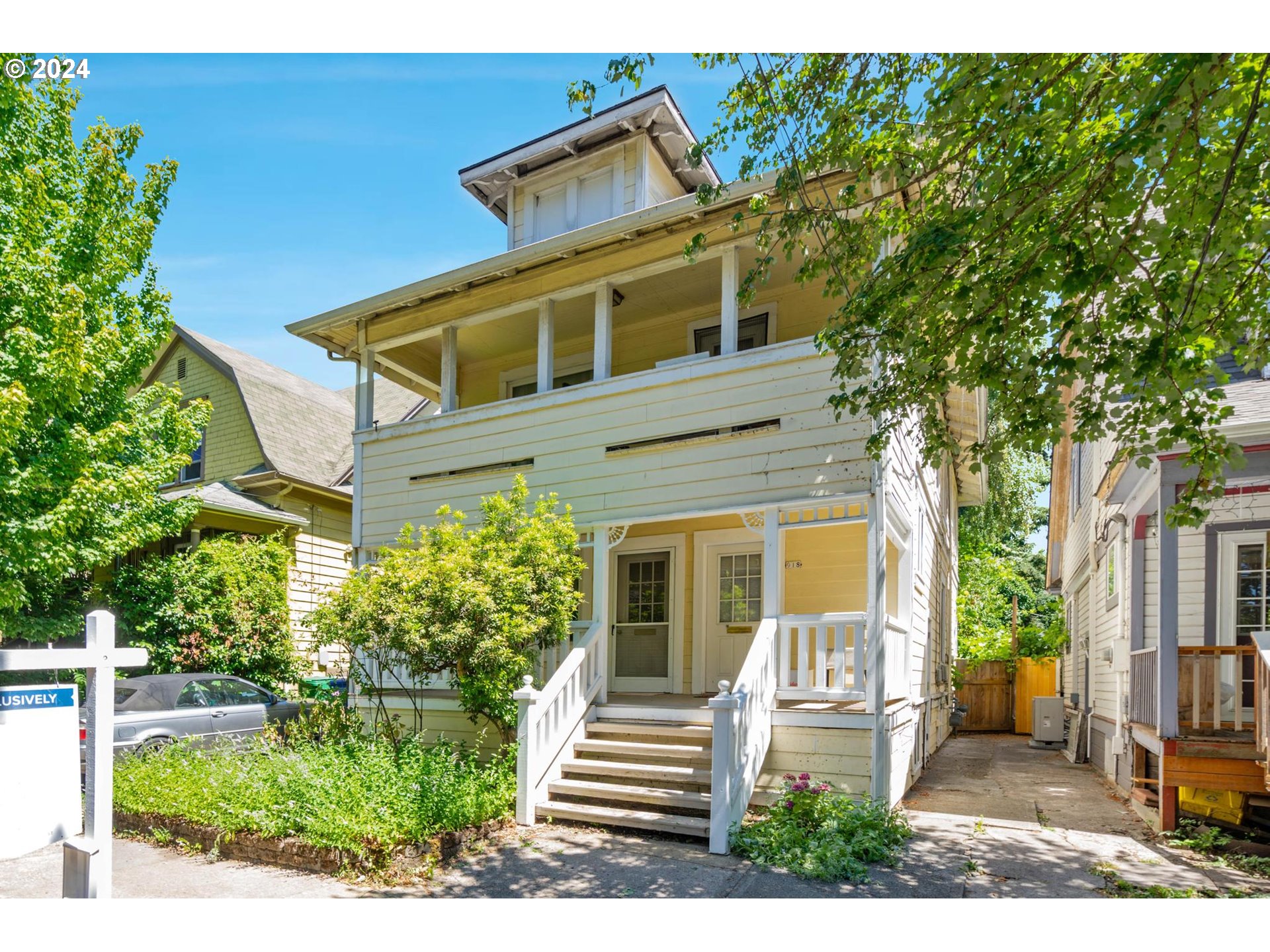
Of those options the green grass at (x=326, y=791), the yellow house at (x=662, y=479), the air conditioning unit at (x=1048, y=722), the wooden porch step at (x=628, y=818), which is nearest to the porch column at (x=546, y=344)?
the yellow house at (x=662, y=479)

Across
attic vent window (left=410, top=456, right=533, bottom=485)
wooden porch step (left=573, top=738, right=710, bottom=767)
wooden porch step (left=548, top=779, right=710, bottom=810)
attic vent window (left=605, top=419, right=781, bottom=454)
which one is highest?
attic vent window (left=605, top=419, right=781, bottom=454)

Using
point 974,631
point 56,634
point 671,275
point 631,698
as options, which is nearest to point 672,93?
point 671,275

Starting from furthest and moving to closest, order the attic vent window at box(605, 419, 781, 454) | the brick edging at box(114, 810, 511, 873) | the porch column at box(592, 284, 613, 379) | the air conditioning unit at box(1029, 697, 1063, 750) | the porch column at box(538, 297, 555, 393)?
the air conditioning unit at box(1029, 697, 1063, 750) → the porch column at box(538, 297, 555, 393) → the porch column at box(592, 284, 613, 379) → the attic vent window at box(605, 419, 781, 454) → the brick edging at box(114, 810, 511, 873)

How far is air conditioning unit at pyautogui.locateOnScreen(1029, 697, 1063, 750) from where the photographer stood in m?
14.4

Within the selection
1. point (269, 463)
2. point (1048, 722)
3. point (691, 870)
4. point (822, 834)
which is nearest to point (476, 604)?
point (691, 870)

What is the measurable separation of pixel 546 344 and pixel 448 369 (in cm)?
Result: 155

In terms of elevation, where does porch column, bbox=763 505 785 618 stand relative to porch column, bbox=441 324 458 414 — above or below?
below

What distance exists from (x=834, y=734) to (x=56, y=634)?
10.6 meters

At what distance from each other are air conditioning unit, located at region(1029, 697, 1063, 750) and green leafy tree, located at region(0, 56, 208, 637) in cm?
1438

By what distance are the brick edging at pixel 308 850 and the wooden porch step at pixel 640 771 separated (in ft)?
3.56

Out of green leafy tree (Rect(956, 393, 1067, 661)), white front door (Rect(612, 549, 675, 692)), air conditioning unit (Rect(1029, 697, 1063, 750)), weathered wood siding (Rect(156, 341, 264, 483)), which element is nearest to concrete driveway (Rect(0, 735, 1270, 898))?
white front door (Rect(612, 549, 675, 692))

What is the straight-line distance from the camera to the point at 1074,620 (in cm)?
1669

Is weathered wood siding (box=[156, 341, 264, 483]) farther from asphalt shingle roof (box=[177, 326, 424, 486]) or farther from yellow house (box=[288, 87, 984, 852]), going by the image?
yellow house (box=[288, 87, 984, 852])
